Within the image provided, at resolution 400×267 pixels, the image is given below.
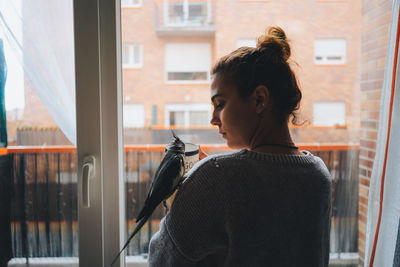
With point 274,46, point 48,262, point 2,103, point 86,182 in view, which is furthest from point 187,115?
point 48,262

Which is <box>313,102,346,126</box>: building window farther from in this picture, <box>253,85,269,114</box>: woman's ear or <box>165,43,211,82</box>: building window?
<box>253,85,269,114</box>: woman's ear

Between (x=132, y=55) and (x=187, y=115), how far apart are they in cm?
32

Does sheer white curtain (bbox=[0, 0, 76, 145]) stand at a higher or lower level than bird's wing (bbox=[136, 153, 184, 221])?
higher

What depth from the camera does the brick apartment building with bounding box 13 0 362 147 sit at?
3.75 ft

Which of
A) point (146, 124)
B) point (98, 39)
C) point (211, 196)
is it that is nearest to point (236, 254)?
point (211, 196)

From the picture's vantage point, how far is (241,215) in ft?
1.90

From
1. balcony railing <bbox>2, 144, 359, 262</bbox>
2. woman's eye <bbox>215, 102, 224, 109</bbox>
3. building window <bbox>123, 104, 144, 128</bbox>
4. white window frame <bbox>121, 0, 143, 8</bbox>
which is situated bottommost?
balcony railing <bbox>2, 144, 359, 262</bbox>

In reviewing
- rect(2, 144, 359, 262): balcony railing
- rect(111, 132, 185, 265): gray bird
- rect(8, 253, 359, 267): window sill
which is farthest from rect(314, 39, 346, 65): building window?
rect(8, 253, 359, 267): window sill

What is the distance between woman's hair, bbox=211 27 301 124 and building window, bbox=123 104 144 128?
56cm

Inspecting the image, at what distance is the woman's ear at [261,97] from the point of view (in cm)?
63

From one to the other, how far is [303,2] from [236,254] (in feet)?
3.34

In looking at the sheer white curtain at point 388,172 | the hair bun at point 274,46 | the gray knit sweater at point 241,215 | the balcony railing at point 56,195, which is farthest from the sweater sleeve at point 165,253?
the sheer white curtain at point 388,172

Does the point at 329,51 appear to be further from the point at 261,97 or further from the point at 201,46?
the point at 261,97

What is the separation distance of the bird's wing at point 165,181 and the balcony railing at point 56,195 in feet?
1.67
